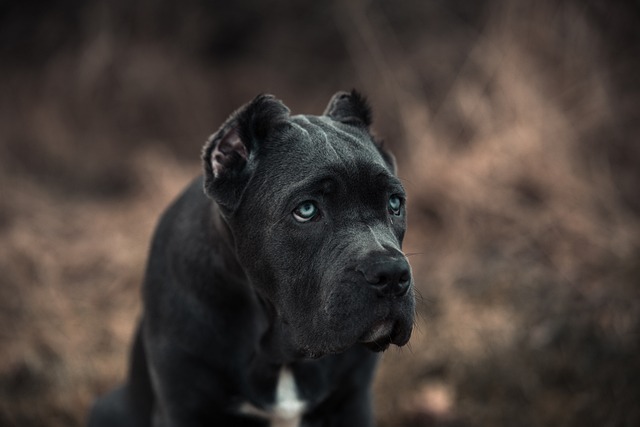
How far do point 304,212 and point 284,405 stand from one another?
0.93m

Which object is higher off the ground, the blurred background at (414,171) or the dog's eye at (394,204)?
the dog's eye at (394,204)

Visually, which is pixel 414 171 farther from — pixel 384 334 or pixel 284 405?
pixel 384 334

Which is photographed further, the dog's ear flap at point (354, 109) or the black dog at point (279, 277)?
the dog's ear flap at point (354, 109)

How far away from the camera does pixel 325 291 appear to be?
2686mm

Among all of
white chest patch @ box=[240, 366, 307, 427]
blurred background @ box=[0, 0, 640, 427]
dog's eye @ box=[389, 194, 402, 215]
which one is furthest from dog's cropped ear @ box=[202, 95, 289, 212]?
blurred background @ box=[0, 0, 640, 427]

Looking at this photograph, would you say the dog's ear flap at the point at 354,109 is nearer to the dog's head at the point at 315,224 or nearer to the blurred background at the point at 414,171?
the dog's head at the point at 315,224

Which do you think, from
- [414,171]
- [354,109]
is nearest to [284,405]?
[354,109]

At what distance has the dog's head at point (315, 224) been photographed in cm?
264

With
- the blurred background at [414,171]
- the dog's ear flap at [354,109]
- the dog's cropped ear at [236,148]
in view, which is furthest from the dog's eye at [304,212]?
the blurred background at [414,171]

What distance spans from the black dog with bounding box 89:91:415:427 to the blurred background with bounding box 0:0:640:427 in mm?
981

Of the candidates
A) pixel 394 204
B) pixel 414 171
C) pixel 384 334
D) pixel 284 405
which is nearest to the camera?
pixel 384 334

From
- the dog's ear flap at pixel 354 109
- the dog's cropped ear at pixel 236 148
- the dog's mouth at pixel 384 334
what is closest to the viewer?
the dog's mouth at pixel 384 334

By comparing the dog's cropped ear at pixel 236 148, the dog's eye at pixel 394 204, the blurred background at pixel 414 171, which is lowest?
the blurred background at pixel 414 171

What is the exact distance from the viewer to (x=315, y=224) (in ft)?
9.11
